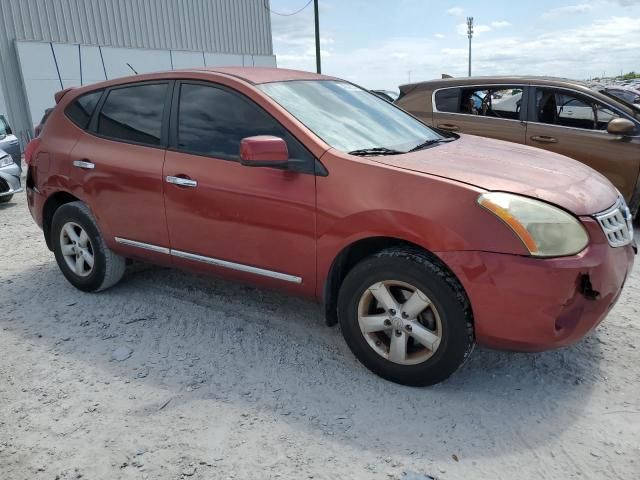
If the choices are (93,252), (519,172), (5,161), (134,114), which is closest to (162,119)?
(134,114)

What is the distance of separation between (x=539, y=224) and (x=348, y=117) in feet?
4.75

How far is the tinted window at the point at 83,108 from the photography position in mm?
4082

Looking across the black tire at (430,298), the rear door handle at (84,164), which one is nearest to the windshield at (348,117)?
the black tire at (430,298)

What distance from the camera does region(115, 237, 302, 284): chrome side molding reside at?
3.13 meters

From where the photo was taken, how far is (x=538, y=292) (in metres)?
2.41

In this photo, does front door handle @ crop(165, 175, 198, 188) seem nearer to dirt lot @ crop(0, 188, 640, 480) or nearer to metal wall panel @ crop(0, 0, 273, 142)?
dirt lot @ crop(0, 188, 640, 480)

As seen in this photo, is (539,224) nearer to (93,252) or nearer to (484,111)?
(93,252)

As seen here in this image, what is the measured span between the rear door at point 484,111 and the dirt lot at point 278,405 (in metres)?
2.84

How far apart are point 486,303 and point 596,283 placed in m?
0.51

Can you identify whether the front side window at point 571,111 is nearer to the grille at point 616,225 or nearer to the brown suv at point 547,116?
the brown suv at point 547,116

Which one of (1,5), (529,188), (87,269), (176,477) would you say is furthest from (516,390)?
(1,5)

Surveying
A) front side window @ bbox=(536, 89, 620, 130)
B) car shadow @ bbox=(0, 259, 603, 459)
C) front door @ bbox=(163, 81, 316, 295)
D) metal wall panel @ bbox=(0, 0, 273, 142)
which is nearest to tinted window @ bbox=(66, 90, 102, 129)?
front door @ bbox=(163, 81, 316, 295)

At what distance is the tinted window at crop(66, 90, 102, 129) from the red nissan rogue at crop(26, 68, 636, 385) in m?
0.02

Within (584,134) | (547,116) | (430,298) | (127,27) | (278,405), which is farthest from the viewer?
(127,27)
